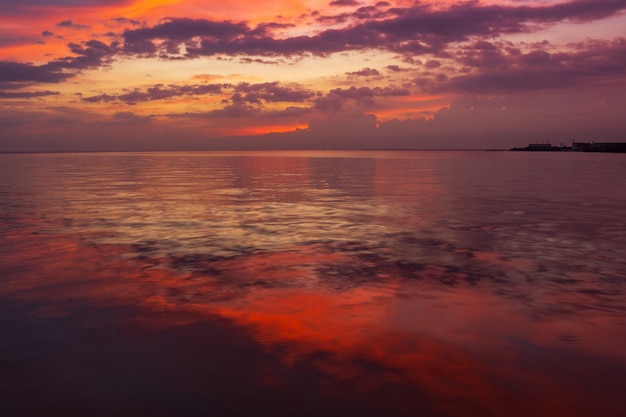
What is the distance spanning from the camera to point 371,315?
288 inches

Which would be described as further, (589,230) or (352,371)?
(589,230)

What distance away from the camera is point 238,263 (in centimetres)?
1068

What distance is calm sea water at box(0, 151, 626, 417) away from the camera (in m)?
4.94

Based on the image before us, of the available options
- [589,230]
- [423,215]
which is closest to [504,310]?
[589,230]

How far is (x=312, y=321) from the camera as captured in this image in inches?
278

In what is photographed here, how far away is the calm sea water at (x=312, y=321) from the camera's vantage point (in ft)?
16.2

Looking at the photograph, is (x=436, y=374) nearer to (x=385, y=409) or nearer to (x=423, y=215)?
(x=385, y=409)

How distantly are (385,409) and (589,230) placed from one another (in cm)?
1310

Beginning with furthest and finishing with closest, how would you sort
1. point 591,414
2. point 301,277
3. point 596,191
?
point 596,191 → point 301,277 → point 591,414

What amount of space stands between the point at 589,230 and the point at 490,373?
11779 millimetres

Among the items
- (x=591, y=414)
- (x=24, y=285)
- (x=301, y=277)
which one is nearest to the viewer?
(x=591, y=414)

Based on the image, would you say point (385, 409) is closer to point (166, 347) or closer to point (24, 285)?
point (166, 347)

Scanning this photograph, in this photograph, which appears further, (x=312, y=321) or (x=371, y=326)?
(x=312, y=321)

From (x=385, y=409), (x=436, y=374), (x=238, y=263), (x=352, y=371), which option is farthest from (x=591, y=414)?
(x=238, y=263)
